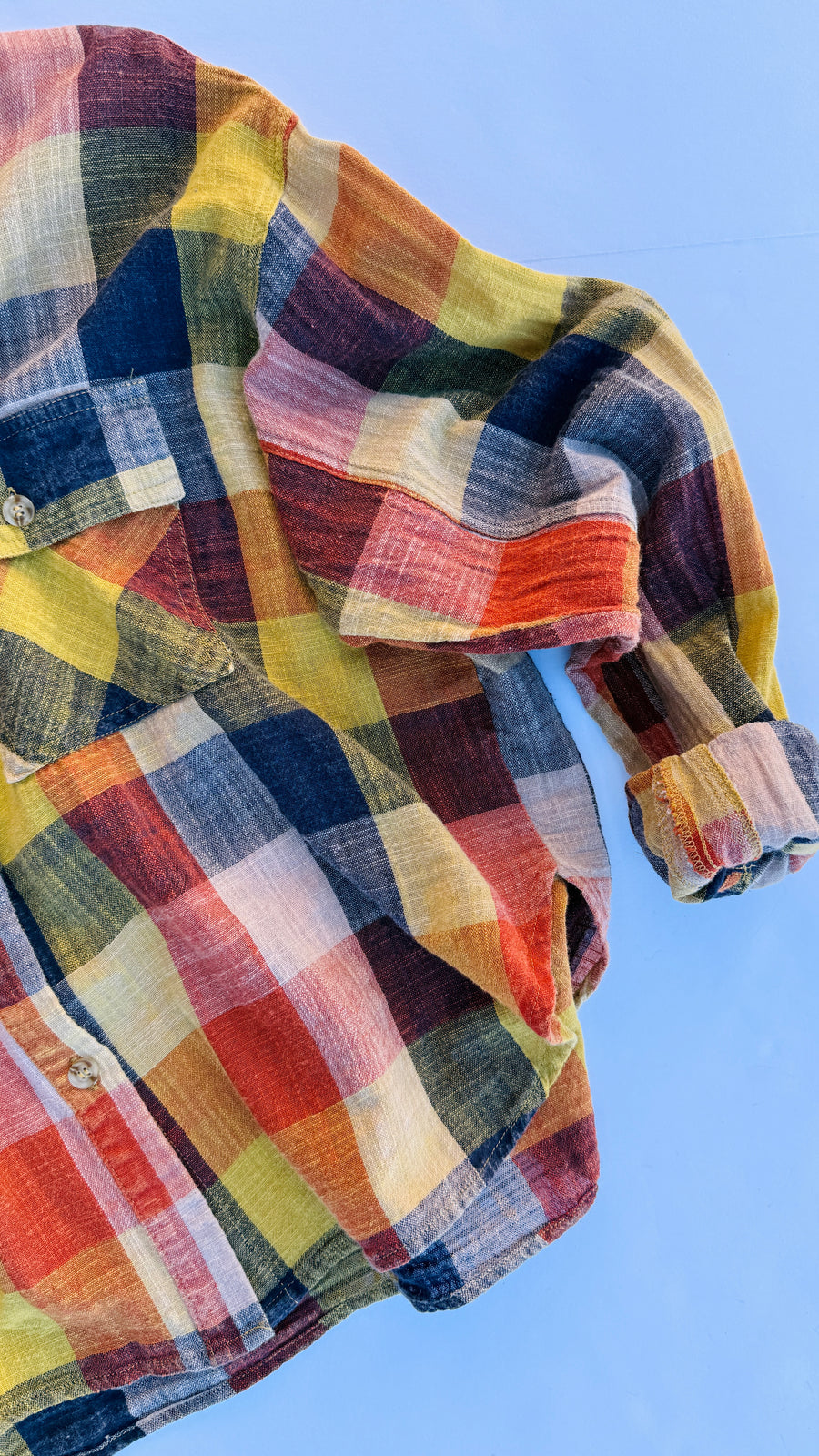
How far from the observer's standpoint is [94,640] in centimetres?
72

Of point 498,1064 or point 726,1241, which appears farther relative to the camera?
point 726,1241

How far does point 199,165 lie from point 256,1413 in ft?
3.82

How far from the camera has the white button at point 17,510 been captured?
70 cm

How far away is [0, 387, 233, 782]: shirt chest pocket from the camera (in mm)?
699

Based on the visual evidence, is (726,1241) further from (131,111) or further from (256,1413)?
(131,111)

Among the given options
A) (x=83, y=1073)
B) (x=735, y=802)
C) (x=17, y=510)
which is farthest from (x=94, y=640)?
(x=735, y=802)

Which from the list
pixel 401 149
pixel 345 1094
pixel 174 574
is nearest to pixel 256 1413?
pixel 345 1094

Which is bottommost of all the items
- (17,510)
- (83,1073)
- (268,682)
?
(83,1073)

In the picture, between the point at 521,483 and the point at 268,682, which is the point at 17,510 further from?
the point at 521,483

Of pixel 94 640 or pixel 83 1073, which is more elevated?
pixel 94 640

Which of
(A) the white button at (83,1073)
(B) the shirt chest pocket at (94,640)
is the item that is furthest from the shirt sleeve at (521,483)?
(A) the white button at (83,1073)

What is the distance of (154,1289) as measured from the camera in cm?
74

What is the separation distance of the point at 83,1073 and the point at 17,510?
46 centimetres

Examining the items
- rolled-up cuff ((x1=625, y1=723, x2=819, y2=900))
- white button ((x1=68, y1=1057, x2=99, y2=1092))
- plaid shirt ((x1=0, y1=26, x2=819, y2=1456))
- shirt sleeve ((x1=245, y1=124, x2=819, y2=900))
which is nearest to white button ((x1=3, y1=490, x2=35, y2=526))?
plaid shirt ((x1=0, y1=26, x2=819, y2=1456))
